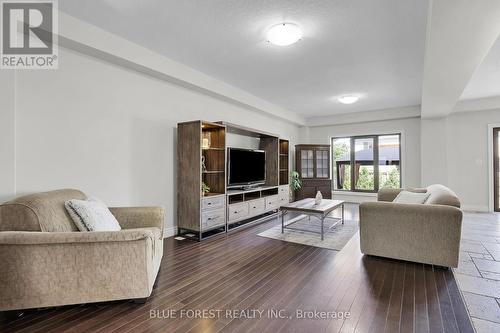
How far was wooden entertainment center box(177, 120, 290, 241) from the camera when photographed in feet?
12.4

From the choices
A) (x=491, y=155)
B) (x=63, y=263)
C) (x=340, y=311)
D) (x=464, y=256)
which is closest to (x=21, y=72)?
(x=63, y=263)

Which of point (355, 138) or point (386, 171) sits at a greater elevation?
point (355, 138)

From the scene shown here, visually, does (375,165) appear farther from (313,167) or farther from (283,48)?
(283,48)

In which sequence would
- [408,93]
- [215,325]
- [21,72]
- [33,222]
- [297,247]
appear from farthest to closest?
[408,93] < [297,247] < [21,72] < [33,222] < [215,325]

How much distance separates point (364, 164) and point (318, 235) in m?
4.15

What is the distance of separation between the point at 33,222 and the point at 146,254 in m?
0.91

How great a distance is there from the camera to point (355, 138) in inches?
291

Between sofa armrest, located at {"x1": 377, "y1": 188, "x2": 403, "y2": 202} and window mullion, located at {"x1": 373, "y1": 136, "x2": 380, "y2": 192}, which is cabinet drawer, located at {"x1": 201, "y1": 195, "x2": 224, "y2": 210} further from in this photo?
window mullion, located at {"x1": 373, "y1": 136, "x2": 380, "y2": 192}

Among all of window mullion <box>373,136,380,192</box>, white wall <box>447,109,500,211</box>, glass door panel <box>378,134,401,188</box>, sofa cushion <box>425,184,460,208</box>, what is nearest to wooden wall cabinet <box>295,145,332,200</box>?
window mullion <box>373,136,380,192</box>

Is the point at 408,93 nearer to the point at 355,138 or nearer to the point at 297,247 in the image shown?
the point at 355,138

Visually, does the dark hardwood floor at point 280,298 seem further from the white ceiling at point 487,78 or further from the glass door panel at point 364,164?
the glass door panel at point 364,164

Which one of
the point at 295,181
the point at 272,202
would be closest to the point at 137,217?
the point at 272,202

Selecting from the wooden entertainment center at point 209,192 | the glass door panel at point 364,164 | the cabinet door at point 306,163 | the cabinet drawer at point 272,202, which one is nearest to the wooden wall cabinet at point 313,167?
the cabinet door at point 306,163

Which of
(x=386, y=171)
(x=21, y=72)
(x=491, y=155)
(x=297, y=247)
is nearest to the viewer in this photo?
(x=21, y=72)
